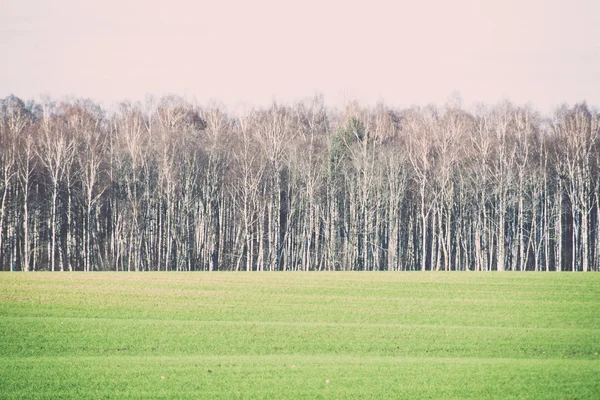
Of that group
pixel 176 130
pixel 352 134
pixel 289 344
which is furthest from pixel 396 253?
pixel 289 344

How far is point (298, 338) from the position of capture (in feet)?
81.7

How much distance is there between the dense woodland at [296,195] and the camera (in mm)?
65062

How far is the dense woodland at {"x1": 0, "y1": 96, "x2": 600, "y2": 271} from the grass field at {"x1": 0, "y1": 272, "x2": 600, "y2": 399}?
2439 centimetres

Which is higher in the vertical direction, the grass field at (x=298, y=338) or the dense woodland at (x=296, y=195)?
the dense woodland at (x=296, y=195)

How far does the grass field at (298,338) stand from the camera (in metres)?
18.3

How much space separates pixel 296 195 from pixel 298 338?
44900 mm

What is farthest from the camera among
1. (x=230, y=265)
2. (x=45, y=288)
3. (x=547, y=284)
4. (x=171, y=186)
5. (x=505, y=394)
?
(x=230, y=265)

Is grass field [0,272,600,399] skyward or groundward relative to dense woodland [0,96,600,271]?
groundward

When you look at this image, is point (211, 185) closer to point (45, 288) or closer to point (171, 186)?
point (171, 186)

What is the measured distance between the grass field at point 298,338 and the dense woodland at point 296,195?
2439 cm

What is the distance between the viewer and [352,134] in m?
70.9

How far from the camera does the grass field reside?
60.0ft

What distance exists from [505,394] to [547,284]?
23423 mm

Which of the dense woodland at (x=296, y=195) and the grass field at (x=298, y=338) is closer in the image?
the grass field at (x=298, y=338)
